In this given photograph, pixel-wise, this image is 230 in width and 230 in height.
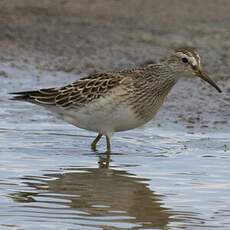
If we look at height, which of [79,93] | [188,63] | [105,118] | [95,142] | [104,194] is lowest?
[104,194]

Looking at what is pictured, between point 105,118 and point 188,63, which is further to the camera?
point 188,63

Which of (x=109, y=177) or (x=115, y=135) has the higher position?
(x=115, y=135)

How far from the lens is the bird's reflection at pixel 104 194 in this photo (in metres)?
9.16

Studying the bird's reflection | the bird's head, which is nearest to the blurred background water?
the bird's reflection

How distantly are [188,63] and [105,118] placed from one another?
1122 millimetres

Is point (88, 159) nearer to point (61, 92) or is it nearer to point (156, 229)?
point (61, 92)

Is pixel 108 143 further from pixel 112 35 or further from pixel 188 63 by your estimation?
pixel 112 35

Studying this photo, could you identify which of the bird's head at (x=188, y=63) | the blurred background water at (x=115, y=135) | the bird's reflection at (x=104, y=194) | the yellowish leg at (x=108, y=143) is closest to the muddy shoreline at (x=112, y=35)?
the blurred background water at (x=115, y=135)

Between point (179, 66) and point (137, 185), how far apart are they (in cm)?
211

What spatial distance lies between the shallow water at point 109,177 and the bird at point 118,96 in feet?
1.11

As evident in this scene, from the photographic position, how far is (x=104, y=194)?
9.96 metres

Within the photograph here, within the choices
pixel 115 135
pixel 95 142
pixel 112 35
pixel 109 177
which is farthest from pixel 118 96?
pixel 112 35

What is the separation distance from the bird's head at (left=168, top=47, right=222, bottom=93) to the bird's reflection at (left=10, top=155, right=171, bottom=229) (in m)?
1.55

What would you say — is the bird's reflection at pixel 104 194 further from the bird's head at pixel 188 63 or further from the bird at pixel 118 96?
the bird's head at pixel 188 63
